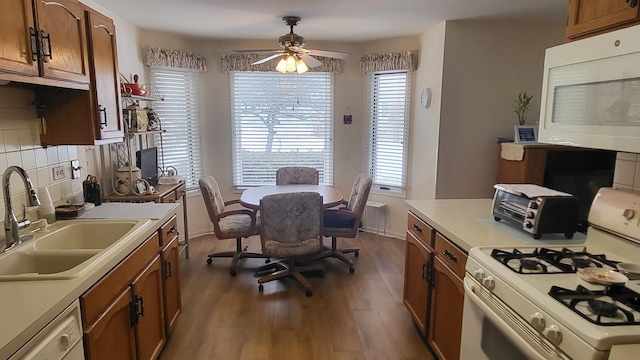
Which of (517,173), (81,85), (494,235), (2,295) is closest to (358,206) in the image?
(517,173)

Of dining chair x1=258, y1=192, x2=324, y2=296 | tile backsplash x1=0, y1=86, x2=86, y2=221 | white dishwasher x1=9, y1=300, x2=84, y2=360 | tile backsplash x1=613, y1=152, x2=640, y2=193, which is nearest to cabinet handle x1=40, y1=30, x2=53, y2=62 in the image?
tile backsplash x1=0, y1=86, x2=86, y2=221

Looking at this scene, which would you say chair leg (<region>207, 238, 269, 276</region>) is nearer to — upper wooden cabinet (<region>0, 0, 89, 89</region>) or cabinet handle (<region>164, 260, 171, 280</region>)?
cabinet handle (<region>164, 260, 171, 280</region>)

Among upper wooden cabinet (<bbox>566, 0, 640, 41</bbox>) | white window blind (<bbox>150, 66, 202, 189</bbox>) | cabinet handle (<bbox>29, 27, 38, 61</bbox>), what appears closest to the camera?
upper wooden cabinet (<bbox>566, 0, 640, 41</bbox>)

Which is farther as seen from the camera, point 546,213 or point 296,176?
point 296,176

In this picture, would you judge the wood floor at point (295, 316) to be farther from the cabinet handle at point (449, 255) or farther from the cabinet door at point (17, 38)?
the cabinet door at point (17, 38)

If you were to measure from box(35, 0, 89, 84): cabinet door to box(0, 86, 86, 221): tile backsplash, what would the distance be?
1.09 feet

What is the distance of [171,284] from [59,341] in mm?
1266

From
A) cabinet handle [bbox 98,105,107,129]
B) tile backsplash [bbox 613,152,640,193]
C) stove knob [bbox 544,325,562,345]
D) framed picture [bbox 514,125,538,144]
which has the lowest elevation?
stove knob [bbox 544,325,562,345]

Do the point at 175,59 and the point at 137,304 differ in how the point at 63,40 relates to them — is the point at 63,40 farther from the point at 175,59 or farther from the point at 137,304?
the point at 175,59

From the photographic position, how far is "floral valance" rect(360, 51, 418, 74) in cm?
427

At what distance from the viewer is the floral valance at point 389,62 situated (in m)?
4.27

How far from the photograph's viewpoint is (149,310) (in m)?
2.05

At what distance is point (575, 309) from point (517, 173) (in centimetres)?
256

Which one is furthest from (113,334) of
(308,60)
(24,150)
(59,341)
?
(308,60)
